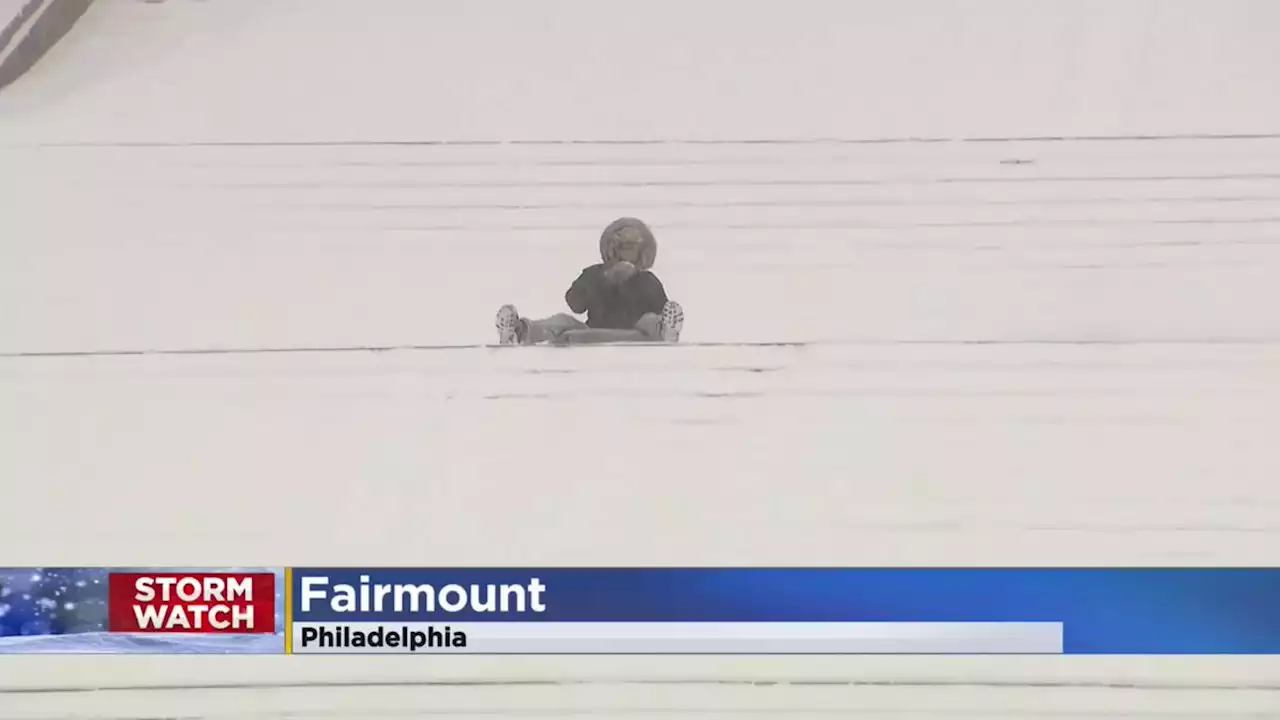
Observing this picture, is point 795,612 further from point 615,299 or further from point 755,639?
point 615,299

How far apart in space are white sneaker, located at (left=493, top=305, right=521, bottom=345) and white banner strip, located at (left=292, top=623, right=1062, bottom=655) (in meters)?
0.31

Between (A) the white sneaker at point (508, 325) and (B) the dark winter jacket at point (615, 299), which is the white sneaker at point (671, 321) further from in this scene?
(A) the white sneaker at point (508, 325)

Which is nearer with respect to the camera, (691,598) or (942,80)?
(691,598)

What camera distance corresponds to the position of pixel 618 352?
0.94m

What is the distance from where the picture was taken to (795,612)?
2.88 ft

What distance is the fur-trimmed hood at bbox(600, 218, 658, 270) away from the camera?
3.12 ft

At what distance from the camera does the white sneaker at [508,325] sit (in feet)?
3.03

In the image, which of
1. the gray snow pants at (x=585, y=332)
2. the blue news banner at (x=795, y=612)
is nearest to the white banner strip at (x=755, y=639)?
the blue news banner at (x=795, y=612)

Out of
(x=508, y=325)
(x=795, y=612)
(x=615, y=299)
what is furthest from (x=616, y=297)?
(x=795, y=612)

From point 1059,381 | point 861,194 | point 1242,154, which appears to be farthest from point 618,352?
point 1242,154

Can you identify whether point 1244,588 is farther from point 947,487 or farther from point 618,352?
point 618,352

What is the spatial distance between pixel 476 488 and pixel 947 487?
521mm

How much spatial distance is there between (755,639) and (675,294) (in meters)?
0.39

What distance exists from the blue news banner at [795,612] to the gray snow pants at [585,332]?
256 millimetres
